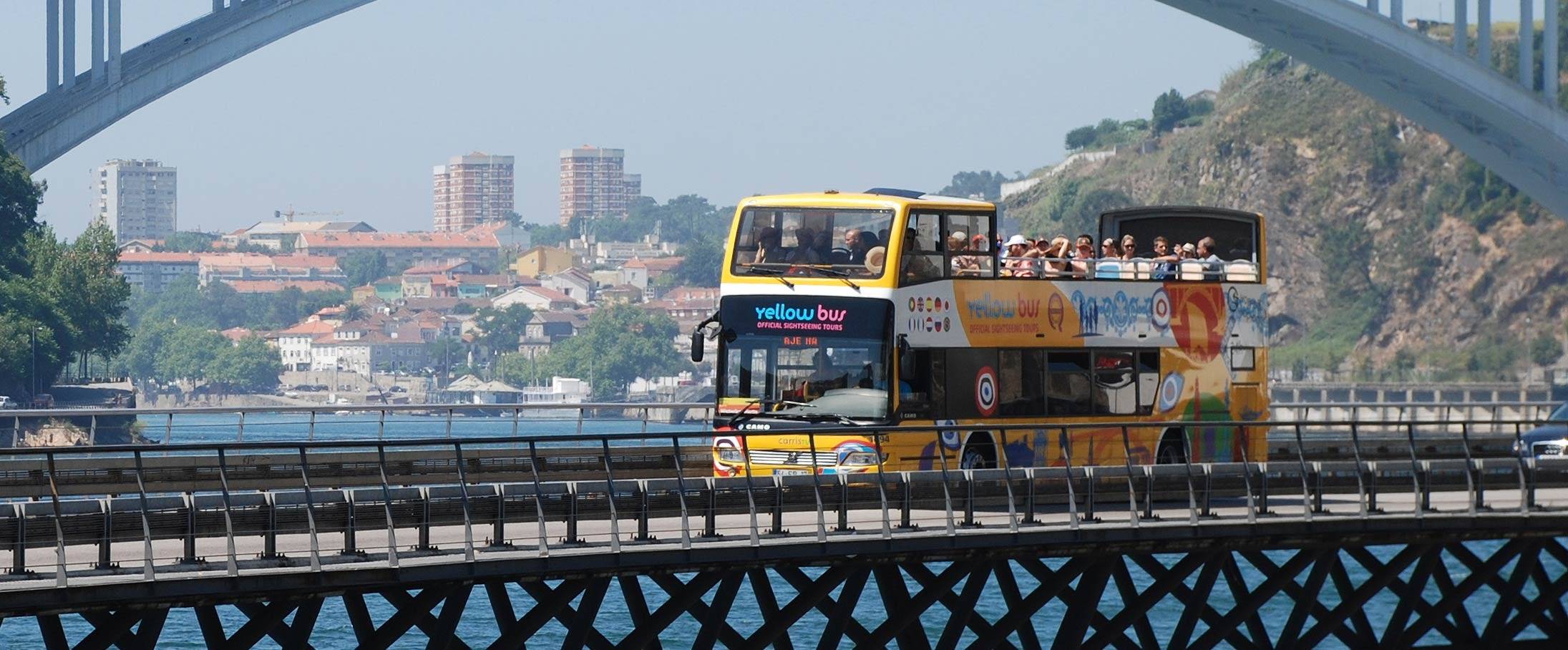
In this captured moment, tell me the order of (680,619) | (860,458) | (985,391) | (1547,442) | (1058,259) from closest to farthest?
(860,458) < (985,391) < (1058,259) < (1547,442) < (680,619)

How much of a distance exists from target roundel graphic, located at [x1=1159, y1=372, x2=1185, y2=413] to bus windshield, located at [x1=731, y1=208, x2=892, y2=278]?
5578 mm

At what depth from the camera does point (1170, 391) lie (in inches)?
1184

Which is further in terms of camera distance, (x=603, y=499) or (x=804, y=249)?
(x=804, y=249)

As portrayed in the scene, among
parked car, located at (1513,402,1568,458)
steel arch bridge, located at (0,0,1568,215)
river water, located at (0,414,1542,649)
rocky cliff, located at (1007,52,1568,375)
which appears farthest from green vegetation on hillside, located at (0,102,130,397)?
rocky cliff, located at (1007,52,1568,375)

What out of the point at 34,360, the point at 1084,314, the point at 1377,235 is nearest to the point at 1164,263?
the point at 1084,314

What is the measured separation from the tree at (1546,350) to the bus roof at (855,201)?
126049 mm

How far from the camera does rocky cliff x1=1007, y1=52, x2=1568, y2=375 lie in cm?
15088

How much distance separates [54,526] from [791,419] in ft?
32.8

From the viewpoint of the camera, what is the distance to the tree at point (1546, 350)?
145250 millimetres

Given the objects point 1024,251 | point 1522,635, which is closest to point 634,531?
point 1024,251

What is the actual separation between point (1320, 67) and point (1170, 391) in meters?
66.4

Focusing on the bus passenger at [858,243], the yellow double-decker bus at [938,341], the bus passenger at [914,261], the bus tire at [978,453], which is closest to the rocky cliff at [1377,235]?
the yellow double-decker bus at [938,341]

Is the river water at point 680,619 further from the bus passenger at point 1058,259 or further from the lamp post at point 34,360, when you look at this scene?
the lamp post at point 34,360

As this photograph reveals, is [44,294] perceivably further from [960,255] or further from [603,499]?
[603,499]
